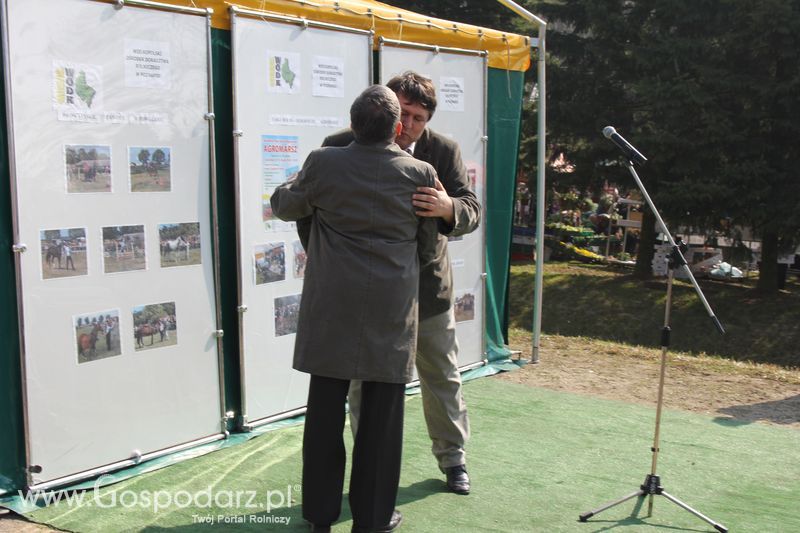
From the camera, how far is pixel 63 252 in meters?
3.91

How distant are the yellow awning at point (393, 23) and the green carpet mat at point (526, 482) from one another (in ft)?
7.80

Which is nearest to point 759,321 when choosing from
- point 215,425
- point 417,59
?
point 417,59

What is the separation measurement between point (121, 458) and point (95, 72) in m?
1.86

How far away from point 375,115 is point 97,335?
6.23ft

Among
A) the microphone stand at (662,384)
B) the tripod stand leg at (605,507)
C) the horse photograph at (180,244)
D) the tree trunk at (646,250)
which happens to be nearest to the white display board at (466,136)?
the horse photograph at (180,244)

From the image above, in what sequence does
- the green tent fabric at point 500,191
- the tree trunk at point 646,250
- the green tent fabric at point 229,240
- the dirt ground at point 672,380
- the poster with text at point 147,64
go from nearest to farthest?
the green tent fabric at point 229,240, the poster with text at point 147,64, the dirt ground at point 672,380, the green tent fabric at point 500,191, the tree trunk at point 646,250

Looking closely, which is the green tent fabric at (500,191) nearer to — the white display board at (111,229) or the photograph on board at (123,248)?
the white display board at (111,229)

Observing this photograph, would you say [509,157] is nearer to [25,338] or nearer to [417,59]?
[417,59]

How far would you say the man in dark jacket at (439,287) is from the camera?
361 cm

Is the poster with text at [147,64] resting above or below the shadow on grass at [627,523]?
above

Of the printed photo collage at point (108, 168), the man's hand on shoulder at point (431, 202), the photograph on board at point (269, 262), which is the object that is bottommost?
the photograph on board at point (269, 262)

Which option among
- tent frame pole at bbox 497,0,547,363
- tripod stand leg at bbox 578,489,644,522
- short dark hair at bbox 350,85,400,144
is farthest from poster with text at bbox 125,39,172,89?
tent frame pole at bbox 497,0,547,363

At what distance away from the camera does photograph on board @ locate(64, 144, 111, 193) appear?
3.90 m

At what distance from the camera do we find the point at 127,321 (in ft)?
13.8
